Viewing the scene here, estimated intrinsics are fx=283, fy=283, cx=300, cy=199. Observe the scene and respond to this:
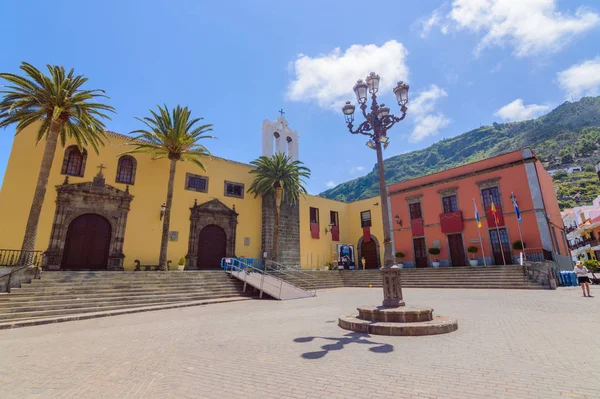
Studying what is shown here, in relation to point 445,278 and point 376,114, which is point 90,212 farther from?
point 445,278

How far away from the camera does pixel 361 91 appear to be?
7.34 m

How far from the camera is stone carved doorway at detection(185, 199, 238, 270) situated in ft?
59.8

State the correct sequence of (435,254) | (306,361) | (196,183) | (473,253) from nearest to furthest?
(306,361) < (473,253) < (196,183) < (435,254)

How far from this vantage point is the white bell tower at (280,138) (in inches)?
945

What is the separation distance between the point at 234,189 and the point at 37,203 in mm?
11526

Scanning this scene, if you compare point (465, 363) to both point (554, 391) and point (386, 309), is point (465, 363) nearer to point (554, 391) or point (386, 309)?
point (554, 391)

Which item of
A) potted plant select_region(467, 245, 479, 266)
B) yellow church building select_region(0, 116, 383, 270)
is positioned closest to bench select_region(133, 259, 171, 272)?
yellow church building select_region(0, 116, 383, 270)

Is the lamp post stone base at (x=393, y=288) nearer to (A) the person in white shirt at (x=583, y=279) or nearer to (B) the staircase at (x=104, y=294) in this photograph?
(B) the staircase at (x=104, y=294)

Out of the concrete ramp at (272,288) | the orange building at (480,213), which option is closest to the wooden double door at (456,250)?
the orange building at (480,213)

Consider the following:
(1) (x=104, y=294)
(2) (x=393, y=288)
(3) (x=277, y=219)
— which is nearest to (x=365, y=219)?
(3) (x=277, y=219)

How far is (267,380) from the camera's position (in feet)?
10.4

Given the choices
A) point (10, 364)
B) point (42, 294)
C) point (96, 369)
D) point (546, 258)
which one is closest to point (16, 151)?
point (42, 294)

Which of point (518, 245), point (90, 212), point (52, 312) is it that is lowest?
point (52, 312)

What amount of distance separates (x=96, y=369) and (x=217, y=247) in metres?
16.2
